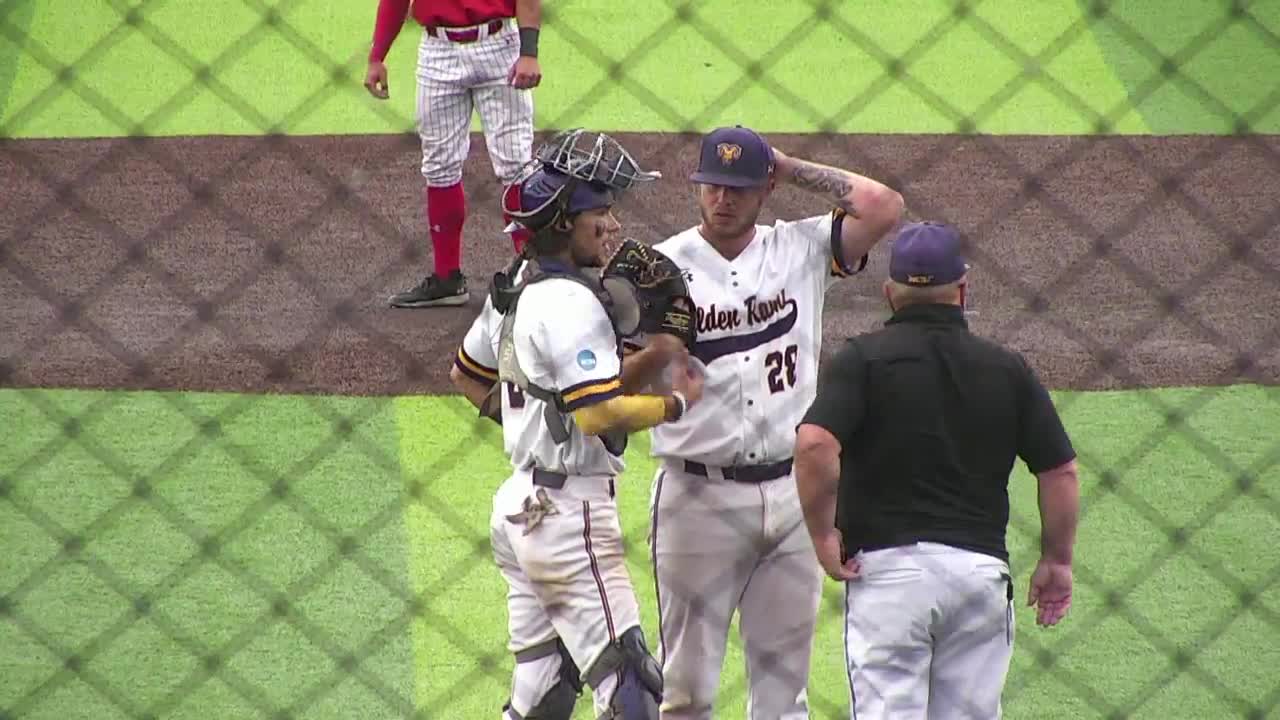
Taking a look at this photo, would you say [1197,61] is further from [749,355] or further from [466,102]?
[749,355]

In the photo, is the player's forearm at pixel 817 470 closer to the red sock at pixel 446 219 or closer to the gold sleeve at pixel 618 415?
the gold sleeve at pixel 618 415

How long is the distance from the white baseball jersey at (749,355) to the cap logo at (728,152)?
222 millimetres

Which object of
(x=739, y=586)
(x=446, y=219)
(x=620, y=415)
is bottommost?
(x=446, y=219)

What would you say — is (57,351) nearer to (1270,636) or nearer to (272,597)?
(272,597)

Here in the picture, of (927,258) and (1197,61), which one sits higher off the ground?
(927,258)

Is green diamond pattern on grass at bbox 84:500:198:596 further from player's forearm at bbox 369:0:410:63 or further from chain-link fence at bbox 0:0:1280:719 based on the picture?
player's forearm at bbox 369:0:410:63

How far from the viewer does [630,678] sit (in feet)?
12.2

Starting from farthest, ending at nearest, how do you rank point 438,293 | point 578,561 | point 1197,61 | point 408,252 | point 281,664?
point 1197,61 < point 408,252 < point 438,293 < point 281,664 < point 578,561

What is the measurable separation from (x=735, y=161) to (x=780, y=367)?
0.47m

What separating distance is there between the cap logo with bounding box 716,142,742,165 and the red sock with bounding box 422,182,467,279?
2.86m

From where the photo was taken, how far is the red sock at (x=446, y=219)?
6762mm

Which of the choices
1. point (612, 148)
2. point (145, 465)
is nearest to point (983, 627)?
point (612, 148)

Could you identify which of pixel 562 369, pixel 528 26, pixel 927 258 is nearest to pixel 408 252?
pixel 528 26

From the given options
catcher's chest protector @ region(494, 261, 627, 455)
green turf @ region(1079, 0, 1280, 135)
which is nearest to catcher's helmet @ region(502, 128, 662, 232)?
catcher's chest protector @ region(494, 261, 627, 455)
